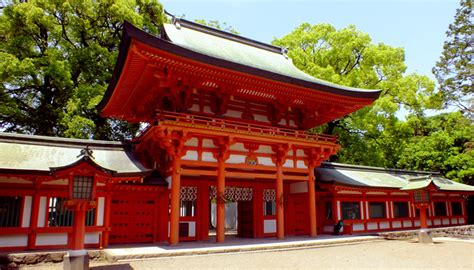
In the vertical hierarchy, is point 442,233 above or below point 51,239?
below

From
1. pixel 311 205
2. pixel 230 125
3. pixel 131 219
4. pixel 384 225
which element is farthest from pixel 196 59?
pixel 384 225

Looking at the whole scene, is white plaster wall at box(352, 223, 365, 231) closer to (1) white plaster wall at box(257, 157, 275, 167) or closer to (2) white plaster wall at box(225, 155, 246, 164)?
(1) white plaster wall at box(257, 157, 275, 167)

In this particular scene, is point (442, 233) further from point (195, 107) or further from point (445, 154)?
point (195, 107)

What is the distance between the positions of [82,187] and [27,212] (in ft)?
14.4

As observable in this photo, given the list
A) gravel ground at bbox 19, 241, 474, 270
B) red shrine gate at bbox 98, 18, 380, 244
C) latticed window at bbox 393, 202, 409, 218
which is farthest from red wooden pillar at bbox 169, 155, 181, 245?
latticed window at bbox 393, 202, 409, 218

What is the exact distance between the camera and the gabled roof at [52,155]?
41.0ft

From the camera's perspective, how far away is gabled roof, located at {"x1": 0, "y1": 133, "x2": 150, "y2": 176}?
Result: 12490 millimetres

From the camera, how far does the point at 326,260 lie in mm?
11312

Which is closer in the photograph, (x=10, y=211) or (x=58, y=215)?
(x=10, y=211)

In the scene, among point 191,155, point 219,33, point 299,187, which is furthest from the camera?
point 219,33

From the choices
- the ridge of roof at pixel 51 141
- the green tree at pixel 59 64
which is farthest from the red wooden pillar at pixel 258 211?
the green tree at pixel 59 64

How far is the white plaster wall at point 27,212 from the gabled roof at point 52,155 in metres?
1.34

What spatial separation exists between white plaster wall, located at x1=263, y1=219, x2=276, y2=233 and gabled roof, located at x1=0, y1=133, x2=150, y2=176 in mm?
7238

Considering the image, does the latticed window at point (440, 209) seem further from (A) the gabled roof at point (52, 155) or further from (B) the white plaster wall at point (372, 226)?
(A) the gabled roof at point (52, 155)
